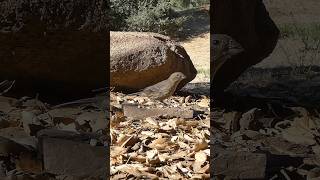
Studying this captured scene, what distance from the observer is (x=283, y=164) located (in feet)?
7.31

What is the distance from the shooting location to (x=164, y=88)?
10.8 feet

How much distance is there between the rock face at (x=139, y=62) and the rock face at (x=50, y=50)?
3.41 feet

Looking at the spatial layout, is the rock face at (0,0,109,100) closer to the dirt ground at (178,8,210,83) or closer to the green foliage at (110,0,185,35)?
the green foliage at (110,0,185,35)

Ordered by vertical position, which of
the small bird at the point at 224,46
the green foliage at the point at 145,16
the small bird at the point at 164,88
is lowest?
the small bird at the point at 164,88

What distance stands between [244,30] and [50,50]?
2.54ft

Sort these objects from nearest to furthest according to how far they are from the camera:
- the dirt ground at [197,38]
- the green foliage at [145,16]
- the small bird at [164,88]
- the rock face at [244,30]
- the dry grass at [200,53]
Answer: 1. the rock face at [244,30]
2. the small bird at [164,88]
3. the dry grass at [200,53]
4. the green foliage at [145,16]
5. the dirt ground at [197,38]

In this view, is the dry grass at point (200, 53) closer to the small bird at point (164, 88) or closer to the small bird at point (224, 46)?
the small bird at point (164, 88)

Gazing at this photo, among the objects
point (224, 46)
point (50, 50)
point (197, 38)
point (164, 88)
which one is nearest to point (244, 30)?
point (224, 46)

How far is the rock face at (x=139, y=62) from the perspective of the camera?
3301 millimetres

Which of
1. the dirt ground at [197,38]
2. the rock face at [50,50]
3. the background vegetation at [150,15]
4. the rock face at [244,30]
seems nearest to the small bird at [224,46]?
the rock face at [244,30]

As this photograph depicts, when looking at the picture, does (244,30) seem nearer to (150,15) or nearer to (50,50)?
(50,50)

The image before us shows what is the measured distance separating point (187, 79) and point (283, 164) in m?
1.29

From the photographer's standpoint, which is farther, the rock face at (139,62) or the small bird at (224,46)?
the rock face at (139,62)

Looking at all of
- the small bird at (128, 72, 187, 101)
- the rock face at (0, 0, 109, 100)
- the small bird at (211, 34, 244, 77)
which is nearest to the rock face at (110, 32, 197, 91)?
the small bird at (128, 72, 187, 101)
